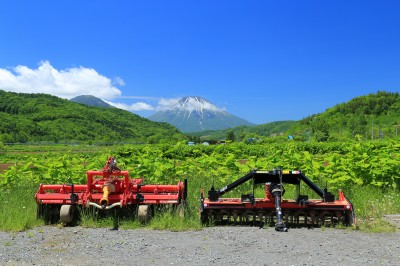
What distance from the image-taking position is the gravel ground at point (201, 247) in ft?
18.6

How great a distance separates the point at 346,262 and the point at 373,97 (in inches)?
6155

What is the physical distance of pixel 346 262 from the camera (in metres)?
5.58

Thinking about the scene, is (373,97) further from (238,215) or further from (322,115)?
(238,215)

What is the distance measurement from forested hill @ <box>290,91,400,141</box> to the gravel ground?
105149 mm

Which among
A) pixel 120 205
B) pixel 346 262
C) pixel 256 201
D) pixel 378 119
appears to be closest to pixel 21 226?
pixel 120 205

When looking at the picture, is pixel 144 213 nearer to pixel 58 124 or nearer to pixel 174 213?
pixel 174 213

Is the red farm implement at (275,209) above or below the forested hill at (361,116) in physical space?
below

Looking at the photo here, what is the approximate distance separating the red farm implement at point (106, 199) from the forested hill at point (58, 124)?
275ft

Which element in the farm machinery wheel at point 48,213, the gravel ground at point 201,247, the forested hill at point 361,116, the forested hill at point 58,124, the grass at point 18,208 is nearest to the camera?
the gravel ground at point 201,247

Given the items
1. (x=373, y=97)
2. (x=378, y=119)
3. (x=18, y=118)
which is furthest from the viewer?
(x=373, y=97)

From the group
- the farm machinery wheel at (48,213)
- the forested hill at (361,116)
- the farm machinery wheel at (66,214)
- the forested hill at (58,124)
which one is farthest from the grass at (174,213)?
the forested hill at (361,116)

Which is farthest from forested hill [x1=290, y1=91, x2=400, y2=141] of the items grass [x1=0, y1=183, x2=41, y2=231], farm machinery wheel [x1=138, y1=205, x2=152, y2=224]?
farm machinery wheel [x1=138, y1=205, x2=152, y2=224]

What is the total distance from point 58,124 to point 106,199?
117646 millimetres

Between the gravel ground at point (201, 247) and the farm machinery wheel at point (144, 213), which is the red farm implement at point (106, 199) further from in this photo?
the gravel ground at point (201, 247)
